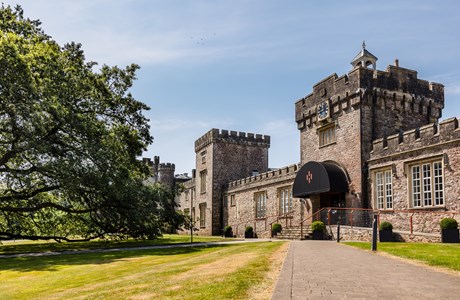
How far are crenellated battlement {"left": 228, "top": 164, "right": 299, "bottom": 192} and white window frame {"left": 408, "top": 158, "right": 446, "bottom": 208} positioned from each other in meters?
10.6

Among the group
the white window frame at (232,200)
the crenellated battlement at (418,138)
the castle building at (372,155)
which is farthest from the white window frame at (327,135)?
the white window frame at (232,200)

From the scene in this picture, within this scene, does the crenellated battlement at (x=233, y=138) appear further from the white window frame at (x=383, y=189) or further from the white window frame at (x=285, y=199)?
the white window frame at (x=383, y=189)

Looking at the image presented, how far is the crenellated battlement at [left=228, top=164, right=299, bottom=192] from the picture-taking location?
32250mm

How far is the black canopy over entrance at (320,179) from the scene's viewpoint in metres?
25.0

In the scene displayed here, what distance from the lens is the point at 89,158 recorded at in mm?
21656

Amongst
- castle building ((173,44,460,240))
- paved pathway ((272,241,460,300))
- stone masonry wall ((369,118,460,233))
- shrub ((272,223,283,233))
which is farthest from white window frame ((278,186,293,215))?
paved pathway ((272,241,460,300))

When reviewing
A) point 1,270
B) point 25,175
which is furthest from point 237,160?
point 1,270

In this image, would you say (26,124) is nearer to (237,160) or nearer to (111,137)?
(111,137)

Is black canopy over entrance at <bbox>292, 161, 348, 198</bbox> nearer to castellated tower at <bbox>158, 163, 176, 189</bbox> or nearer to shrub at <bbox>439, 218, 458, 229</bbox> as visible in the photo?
shrub at <bbox>439, 218, 458, 229</bbox>

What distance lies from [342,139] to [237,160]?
19089 millimetres

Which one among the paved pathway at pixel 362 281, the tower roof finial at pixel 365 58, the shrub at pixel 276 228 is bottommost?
the shrub at pixel 276 228

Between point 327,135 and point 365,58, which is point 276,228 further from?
point 365,58

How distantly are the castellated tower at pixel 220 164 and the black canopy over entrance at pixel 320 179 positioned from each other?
16.0 meters

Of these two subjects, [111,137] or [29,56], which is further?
[111,137]
